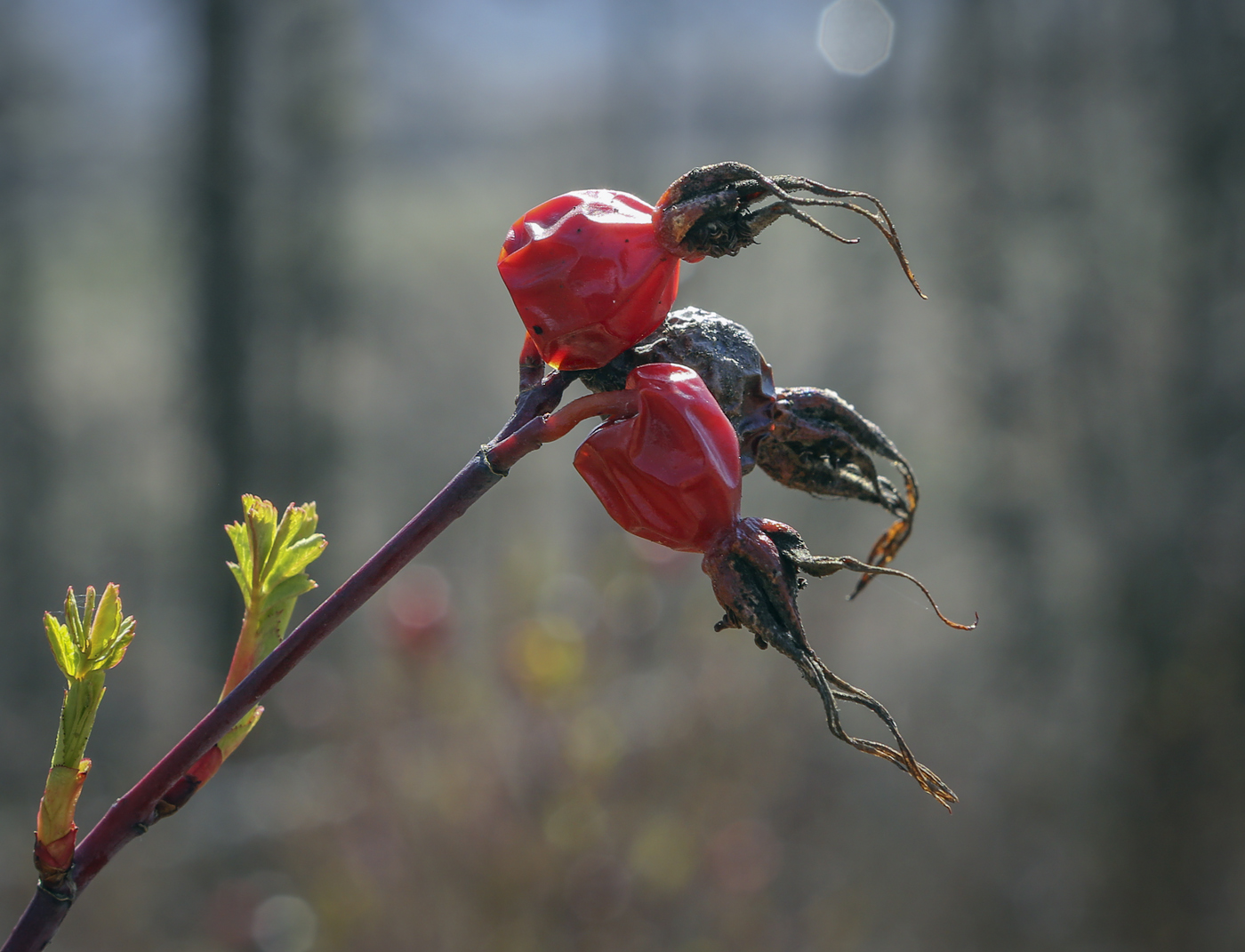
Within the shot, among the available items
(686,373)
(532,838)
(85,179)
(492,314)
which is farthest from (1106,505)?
(85,179)

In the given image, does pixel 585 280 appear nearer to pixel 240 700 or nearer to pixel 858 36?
pixel 240 700

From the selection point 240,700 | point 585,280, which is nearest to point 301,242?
point 585,280

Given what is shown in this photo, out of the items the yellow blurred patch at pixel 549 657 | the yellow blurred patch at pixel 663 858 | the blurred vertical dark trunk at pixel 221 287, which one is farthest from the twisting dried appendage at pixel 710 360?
the blurred vertical dark trunk at pixel 221 287

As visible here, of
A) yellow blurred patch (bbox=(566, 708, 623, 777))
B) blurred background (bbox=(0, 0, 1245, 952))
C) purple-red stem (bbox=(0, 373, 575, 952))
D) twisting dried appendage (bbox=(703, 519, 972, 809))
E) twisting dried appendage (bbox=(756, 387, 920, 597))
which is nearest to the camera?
purple-red stem (bbox=(0, 373, 575, 952))

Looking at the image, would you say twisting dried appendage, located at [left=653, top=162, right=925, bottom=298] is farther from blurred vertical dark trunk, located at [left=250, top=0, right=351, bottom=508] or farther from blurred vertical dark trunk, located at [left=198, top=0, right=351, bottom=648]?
blurred vertical dark trunk, located at [left=250, top=0, right=351, bottom=508]

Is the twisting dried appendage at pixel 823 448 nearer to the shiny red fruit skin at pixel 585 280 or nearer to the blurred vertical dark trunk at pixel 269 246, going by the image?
the shiny red fruit skin at pixel 585 280

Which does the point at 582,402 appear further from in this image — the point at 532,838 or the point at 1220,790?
the point at 1220,790

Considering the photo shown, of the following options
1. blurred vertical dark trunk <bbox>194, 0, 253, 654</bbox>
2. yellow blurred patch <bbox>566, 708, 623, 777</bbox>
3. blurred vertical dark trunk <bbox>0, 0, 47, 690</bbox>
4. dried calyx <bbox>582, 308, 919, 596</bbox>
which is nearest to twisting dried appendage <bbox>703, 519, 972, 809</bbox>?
dried calyx <bbox>582, 308, 919, 596</bbox>
